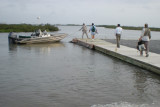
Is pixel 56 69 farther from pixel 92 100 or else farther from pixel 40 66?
pixel 92 100

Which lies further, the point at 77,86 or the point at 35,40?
the point at 35,40

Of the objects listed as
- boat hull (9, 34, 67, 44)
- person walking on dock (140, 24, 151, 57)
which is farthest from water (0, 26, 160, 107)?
boat hull (9, 34, 67, 44)

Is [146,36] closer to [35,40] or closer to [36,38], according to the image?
[36,38]

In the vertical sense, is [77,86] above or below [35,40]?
below

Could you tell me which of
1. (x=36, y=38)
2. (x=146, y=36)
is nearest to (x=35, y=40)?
(x=36, y=38)

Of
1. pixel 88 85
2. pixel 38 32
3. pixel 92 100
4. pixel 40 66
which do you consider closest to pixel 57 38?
pixel 38 32

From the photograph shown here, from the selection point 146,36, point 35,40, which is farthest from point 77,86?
Answer: point 35,40

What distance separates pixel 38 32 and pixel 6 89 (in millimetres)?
18886

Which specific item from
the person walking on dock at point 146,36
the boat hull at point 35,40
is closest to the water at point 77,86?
the person walking on dock at point 146,36

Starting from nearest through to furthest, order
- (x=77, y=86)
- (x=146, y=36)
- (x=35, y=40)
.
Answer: (x=77, y=86), (x=146, y=36), (x=35, y=40)

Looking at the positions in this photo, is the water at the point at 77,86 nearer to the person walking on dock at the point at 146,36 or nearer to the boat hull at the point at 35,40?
the person walking on dock at the point at 146,36

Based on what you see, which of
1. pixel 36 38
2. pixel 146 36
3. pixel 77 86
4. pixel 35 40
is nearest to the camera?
pixel 77 86

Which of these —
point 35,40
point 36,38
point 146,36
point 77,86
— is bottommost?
point 77,86

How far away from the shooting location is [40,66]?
1321 cm
